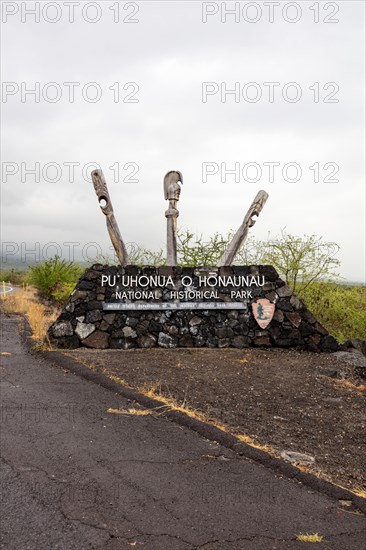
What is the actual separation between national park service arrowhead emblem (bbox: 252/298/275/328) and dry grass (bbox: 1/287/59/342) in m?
4.54

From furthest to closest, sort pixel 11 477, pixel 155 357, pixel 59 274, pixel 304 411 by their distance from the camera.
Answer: pixel 59 274, pixel 155 357, pixel 304 411, pixel 11 477

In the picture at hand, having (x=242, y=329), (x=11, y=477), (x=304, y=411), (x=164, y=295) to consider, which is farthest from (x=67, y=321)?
(x=11, y=477)

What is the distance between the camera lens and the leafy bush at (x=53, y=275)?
73.6 ft

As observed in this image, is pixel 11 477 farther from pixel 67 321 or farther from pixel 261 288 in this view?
pixel 261 288

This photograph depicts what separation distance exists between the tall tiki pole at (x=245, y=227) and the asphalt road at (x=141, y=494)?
7.37 meters

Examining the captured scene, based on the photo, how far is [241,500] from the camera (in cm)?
398

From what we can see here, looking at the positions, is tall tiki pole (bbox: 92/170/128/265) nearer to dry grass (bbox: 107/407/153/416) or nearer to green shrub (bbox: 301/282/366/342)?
green shrub (bbox: 301/282/366/342)

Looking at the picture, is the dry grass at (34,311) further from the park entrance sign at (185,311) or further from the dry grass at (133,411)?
the dry grass at (133,411)

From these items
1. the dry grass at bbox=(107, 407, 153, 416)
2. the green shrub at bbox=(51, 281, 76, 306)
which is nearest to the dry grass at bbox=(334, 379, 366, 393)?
the dry grass at bbox=(107, 407, 153, 416)

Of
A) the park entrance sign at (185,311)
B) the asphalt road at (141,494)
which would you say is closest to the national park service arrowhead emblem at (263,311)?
the park entrance sign at (185,311)

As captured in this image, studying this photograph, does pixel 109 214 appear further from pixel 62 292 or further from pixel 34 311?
pixel 62 292

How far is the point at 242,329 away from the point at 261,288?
0.99 metres

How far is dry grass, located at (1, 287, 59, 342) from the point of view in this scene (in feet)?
40.0

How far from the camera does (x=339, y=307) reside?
13.0 m
